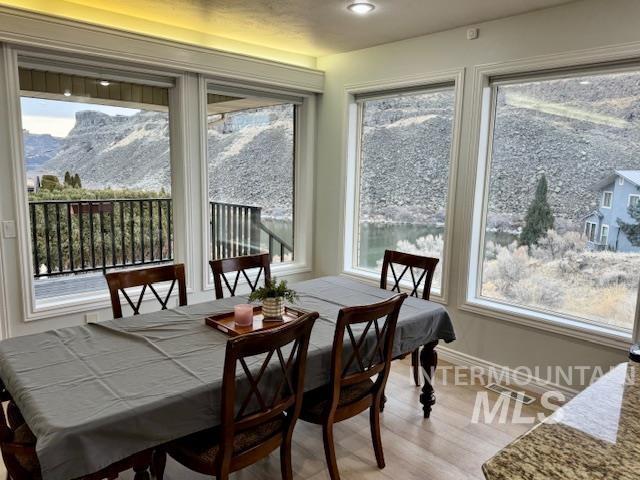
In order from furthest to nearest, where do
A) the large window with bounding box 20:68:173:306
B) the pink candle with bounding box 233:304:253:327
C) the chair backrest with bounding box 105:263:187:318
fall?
the large window with bounding box 20:68:173:306
the chair backrest with bounding box 105:263:187:318
the pink candle with bounding box 233:304:253:327

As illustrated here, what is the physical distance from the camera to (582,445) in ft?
3.28

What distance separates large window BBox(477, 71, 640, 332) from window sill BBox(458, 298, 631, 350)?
2.5 inches

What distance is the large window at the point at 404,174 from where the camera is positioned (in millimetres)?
3863

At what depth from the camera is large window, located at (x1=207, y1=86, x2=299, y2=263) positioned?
419cm

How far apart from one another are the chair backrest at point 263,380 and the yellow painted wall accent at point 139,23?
102 inches

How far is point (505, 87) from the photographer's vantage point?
134 inches

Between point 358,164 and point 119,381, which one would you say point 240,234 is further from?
point 119,381

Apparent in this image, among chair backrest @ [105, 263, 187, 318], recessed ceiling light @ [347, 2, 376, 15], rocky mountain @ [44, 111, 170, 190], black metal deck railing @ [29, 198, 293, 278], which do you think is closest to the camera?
chair backrest @ [105, 263, 187, 318]

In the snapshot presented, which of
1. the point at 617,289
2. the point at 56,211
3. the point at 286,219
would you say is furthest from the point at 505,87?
the point at 56,211

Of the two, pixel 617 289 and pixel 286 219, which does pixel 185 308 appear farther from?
pixel 617 289

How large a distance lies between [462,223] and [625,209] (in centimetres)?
107

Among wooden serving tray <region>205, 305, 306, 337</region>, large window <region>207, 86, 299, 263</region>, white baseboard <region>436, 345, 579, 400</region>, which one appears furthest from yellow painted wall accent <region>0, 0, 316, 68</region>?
white baseboard <region>436, 345, 579, 400</region>

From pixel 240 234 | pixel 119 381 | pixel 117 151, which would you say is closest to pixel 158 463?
pixel 119 381

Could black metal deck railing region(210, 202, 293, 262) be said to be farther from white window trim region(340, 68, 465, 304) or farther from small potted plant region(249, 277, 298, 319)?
small potted plant region(249, 277, 298, 319)
